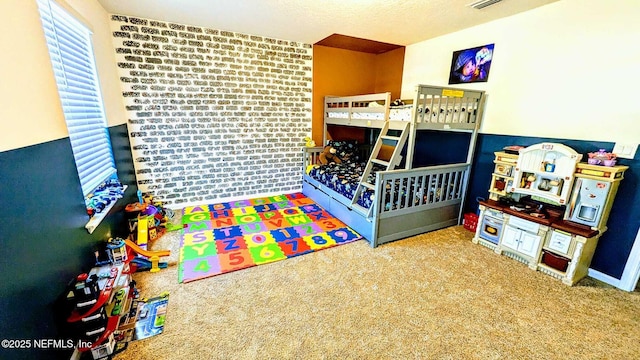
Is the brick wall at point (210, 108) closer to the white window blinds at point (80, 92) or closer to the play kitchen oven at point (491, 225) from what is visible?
the white window blinds at point (80, 92)

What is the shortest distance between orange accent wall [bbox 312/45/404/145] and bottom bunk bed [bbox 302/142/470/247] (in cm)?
148

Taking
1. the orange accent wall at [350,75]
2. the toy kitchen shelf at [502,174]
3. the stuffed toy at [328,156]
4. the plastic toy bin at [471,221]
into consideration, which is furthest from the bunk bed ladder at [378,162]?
the orange accent wall at [350,75]

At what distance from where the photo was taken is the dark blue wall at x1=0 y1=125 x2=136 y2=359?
1.13 m

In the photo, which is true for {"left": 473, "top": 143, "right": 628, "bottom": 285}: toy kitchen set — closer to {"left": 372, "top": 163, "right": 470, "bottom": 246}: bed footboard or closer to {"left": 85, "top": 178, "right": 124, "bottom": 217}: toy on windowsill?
{"left": 372, "top": 163, "right": 470, "bottom": 246}: bed footboard

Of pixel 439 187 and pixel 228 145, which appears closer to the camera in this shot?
pixel 439 187

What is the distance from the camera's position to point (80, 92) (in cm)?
215

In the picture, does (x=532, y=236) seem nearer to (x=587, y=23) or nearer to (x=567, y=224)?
(x=567, y=224)

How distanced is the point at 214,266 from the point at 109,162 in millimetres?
1615

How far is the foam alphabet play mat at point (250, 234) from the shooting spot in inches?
103

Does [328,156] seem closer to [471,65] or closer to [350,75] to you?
[350,75]

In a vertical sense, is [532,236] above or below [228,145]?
below

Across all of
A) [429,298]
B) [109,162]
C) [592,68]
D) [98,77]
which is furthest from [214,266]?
[592,68]

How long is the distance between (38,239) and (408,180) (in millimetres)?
3048

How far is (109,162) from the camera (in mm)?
2713
